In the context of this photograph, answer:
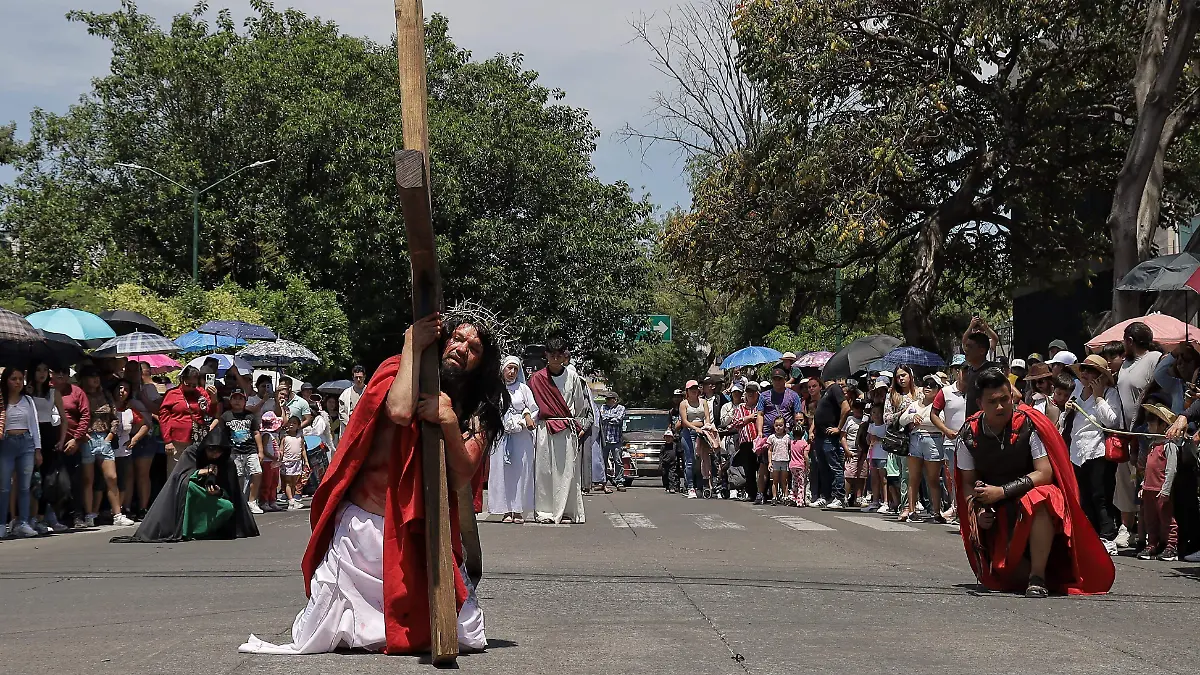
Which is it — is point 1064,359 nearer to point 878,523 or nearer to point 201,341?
point 878,523

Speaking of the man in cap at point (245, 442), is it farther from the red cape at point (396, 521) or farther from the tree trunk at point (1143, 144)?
the tree trunk at point (1143, 144)

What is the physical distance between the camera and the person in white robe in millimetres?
16672

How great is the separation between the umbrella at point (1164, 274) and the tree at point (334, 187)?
2763cm

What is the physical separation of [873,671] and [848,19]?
21.6 metres

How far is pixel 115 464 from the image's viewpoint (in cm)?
1739

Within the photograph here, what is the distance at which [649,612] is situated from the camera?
27.6 ft

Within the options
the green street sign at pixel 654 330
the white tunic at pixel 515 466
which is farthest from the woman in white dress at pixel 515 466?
the green street sign at pixel 654 330

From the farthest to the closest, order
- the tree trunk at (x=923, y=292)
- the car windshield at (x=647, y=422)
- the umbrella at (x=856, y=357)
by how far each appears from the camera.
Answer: the car windshield at (x=647, y=422)
the tree trunk at (x=923, y=292)
the umbrella at (x=856, y=357)

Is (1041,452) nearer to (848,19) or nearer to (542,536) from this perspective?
(542,536)

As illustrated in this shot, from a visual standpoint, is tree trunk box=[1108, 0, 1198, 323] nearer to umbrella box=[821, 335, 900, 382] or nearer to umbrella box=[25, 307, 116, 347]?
umbrella box=[821, 335, 900, 382]

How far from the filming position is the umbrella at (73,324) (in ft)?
59.6

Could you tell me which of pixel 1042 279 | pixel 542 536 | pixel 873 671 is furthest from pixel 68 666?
pixel 1042 279

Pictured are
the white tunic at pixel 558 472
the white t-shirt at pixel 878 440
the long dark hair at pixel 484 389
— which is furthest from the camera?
the white t-shirt at pixel 878 440

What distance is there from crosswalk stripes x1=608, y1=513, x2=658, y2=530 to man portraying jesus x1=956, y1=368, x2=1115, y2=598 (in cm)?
651
